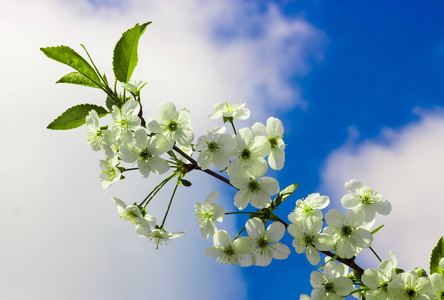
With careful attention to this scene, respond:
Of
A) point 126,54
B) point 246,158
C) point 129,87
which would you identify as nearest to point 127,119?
point 129,87

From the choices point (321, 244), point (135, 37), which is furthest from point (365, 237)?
point (135, 37)

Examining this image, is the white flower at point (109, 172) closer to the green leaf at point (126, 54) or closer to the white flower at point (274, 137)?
the green leaf at point (126, 54)

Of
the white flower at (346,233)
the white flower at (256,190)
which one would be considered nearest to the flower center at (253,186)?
the white flower at (256,190)

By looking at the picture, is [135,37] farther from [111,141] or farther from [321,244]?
[321,244]

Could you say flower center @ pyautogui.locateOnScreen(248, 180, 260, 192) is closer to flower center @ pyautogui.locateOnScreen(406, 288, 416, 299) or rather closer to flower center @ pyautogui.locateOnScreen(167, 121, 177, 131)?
flower center @ pyautogui.locateOnScreen(167, 121, 177, 131)

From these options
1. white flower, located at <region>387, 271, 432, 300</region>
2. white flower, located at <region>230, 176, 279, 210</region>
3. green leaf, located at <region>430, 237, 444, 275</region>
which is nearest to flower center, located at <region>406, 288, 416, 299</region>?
white flower, located at <region>387, 271, 432, 300</region>

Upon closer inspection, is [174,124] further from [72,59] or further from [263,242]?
[263,242]
